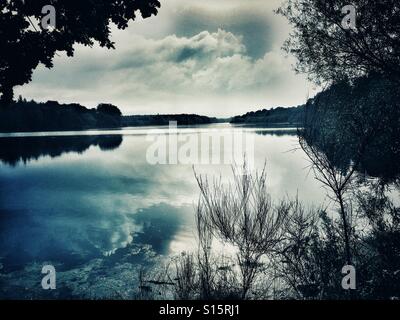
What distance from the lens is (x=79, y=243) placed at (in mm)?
16016

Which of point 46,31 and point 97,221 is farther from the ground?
point 46,31

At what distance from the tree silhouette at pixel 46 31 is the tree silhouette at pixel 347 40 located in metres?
9.38

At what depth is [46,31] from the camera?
419 inches

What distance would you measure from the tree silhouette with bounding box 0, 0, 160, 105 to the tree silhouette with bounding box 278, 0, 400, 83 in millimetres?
9378

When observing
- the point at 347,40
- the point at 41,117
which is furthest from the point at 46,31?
the point at 41,117

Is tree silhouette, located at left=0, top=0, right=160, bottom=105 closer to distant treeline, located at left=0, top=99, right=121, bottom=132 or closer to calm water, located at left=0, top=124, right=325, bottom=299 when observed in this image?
calm water, located at left=0, top=124, right=325, bottom=299

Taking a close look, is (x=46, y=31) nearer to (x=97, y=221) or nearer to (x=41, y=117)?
(x=97, y=221)

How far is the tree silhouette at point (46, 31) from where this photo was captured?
10008 millimetres

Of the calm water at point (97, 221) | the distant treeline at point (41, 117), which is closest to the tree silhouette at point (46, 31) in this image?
the calm water at point (97, 221)

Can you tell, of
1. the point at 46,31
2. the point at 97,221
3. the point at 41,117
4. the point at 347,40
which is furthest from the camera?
the point at 41,117

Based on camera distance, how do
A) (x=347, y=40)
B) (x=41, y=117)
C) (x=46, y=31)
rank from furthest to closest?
(x=41, y=117)
(x=347, y=40)
(x=46, y=31)

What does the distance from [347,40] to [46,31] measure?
13024mm

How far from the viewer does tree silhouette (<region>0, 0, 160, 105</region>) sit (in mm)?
10008

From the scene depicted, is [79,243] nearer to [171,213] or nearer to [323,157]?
[171,213]
